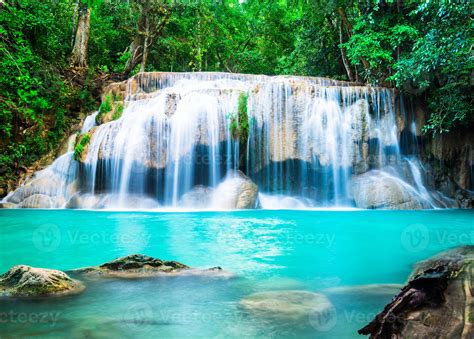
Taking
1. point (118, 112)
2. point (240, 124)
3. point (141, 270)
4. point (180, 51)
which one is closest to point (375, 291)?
point (141, 270)

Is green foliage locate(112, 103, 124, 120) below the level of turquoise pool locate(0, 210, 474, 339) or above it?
above

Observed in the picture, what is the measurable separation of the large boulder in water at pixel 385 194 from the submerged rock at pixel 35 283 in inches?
430

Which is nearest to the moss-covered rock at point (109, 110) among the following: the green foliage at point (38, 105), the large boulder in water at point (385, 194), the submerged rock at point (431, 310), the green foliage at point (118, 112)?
the green foliage at point (118, 112)

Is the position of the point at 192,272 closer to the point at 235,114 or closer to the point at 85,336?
the point at 85,336

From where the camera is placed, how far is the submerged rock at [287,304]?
3.12 meters

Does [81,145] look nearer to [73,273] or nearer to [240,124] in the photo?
[240,124]

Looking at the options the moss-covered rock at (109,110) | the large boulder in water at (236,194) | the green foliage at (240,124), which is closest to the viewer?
the large boulder in water at (236,194)

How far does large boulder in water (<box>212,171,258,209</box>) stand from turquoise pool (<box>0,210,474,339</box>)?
1374mm

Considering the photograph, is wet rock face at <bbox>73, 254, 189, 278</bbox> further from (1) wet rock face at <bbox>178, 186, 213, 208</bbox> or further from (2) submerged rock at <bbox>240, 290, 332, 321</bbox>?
(1) wet rock face at <bbox>178, 186, 213, 208</bbox>

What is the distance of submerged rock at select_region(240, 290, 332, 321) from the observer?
Answer: 312cm

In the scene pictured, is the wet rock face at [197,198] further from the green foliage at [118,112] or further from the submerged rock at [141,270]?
the submerged rock at [141,270]

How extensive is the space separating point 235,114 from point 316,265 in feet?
32.8

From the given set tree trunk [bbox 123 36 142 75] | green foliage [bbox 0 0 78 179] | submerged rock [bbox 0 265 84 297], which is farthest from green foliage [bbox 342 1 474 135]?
green foliage [bbox 0 0 78 179]

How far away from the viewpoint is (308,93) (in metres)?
15.0
